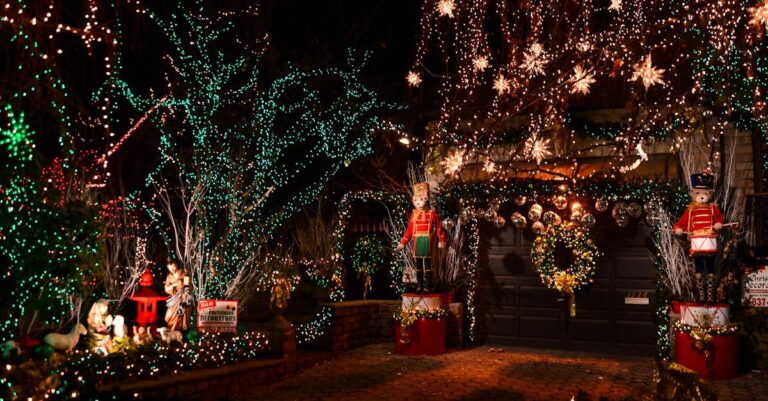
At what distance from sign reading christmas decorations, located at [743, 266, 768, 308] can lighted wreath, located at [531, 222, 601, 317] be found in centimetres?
226

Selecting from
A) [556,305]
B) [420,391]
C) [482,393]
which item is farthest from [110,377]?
[556,305]

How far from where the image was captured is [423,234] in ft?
36.1


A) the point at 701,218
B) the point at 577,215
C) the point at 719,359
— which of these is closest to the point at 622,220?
the point at 577,215

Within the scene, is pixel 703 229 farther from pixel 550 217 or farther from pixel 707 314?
pixel 550 217

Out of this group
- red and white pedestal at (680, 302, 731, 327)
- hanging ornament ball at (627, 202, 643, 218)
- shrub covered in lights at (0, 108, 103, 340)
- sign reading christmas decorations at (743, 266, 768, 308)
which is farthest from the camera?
hanging ornament ball at (627, 202, 643, 218)

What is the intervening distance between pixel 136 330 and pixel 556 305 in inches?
263

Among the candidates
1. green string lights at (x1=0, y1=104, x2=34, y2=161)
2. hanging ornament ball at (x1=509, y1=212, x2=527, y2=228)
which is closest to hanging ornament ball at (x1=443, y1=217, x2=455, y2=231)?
hanging ornament ball at (x1=509, y1=212, x2=527, y2=228)

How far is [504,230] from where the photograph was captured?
11992 mm

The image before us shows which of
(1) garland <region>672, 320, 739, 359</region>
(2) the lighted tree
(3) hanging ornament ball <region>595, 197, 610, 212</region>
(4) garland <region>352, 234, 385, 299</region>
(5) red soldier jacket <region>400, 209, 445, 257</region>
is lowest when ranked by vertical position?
(1) garland <region>672, 320, 739, 359</region>

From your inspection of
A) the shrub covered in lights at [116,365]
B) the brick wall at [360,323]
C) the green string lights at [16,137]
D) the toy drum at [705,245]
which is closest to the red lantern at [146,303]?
the shrub covered in lights at [116,365]

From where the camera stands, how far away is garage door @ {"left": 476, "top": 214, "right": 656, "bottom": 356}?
1091 centimetres

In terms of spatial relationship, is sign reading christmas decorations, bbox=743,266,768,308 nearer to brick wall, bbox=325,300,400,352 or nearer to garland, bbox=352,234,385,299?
brick wall, bbox=325,300,400,352

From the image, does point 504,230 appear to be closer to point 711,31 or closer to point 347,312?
point 347,312

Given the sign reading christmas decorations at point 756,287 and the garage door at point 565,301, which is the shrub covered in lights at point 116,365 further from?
the sign reading christmas decorations at point 756,287
